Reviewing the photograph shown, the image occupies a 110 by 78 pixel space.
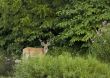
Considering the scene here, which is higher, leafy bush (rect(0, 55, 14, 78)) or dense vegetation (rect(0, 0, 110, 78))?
dense vegetation (rect(0, 0, 110, 78))

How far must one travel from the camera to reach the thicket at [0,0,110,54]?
1065cm

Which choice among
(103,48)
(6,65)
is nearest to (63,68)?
(103,48)

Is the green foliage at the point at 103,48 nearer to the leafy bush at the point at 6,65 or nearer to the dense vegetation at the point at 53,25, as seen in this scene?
the dense vegetation at the point at 53,25

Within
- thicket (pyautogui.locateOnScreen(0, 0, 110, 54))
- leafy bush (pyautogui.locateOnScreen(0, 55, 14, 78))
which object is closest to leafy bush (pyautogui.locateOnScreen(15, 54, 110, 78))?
thicket (pyautogui.locateOnScreen(0, 0, 110, 54))

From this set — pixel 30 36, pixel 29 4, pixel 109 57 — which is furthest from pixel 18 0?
pixel 109 57

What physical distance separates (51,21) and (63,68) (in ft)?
14.3

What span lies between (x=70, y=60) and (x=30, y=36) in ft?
14.3

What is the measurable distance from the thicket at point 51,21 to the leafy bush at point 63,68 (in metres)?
2.94

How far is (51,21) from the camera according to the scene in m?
11.4

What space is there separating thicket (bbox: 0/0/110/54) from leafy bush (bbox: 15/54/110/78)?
294 centimetres

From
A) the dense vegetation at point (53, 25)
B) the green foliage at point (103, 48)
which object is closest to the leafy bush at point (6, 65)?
the dense vegetation at point (53, 25)

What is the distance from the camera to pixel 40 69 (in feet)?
24.4

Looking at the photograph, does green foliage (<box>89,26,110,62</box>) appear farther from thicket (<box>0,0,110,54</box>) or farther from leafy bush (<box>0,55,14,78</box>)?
leafy bush (<box>0,55,14,78</box>)

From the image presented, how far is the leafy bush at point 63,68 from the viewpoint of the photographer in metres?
7.16
